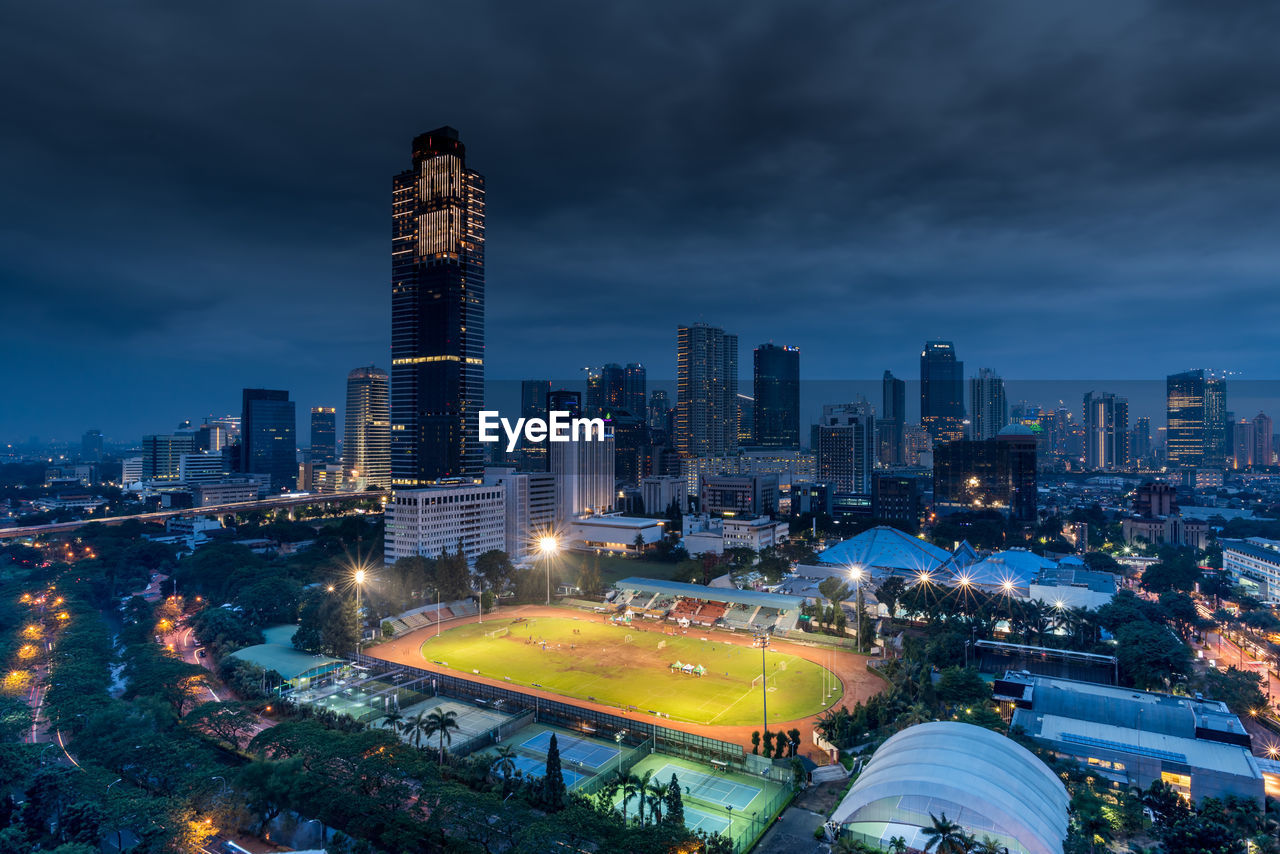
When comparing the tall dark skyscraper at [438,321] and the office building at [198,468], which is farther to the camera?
the office building at [198,468]

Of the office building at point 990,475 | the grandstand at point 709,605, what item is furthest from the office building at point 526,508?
the office building at point 990,475

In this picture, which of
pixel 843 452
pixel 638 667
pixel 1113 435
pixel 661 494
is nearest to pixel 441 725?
pixel 638 667

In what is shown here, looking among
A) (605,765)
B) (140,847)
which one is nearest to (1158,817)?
(605,765)

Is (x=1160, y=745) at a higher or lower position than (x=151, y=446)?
lower

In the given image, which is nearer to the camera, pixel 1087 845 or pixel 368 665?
pixel 1087 845

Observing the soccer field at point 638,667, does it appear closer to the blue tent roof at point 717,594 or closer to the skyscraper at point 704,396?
the blue tent roof at point 717,594

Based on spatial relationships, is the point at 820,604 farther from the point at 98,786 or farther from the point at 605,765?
the point at 98,786
